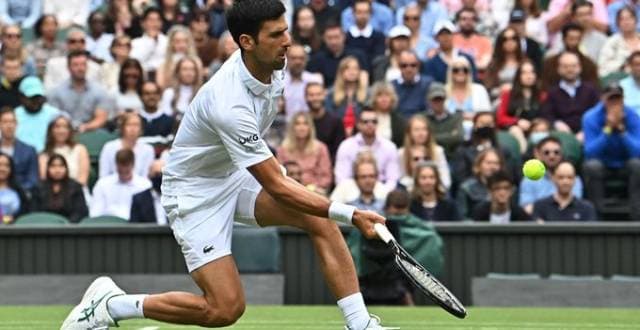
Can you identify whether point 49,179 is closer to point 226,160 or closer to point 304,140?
point 304,140

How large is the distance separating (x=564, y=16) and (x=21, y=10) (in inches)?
247

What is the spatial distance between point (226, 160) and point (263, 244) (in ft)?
18.0

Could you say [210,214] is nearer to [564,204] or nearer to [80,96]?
[564,204]

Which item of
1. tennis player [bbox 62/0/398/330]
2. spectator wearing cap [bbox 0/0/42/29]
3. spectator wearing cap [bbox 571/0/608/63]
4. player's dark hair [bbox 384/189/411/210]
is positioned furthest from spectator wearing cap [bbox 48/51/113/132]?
tennis player [bbox 62/0/398/330]

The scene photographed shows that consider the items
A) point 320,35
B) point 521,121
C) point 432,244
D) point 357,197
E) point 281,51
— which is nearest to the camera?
point 281,51

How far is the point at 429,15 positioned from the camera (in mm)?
18062

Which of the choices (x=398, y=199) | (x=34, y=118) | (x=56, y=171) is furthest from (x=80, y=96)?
(x=398, y=199)

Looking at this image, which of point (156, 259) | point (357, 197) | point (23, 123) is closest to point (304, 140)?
point (357, 197)

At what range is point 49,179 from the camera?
1470 centimetres

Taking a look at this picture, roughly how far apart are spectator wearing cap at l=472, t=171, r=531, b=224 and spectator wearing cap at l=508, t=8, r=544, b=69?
2.87 meters

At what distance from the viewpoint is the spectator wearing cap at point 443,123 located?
15461mm

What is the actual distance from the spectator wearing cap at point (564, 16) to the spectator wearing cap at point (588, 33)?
0.25m

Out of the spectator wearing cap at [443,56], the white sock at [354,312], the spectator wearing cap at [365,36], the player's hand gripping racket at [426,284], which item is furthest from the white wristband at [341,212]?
the spectator wearing cap at [365,36]

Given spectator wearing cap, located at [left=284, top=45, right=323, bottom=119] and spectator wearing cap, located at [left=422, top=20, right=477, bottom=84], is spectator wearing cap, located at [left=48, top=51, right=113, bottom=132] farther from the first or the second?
spectator wearing cap, located at [left=422, top=20, right=477, bottom=84]
